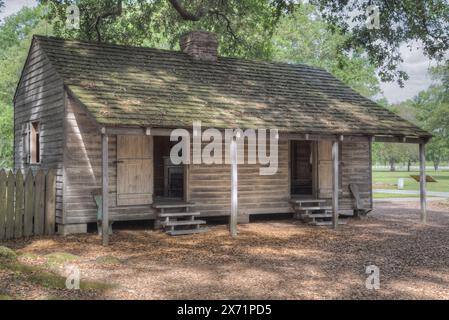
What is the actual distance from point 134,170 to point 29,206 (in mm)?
2886

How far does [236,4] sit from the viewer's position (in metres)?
24.2

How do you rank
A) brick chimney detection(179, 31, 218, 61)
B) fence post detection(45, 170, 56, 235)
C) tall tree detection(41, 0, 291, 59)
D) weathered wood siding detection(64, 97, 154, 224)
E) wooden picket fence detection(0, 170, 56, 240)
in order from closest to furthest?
wooden picket fence detection(0, 170, 56, 240) → fence post detection(45, 170, 56, 235) → weathered wood siding detection(64, 97, 154, 224) → brick chimney detection(179, 31, 218, 61) → tall tree detection(41, 0, 291, 59)

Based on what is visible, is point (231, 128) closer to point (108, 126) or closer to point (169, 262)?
point (108, 126)

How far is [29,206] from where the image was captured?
40.6 ft

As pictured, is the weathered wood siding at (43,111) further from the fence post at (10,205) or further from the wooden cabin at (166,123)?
the fence post at (10,205)

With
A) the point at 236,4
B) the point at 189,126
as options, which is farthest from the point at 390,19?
the point at 189,126

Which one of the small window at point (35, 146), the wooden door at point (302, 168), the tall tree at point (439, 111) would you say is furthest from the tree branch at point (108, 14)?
the tall tree at point (439, 111)

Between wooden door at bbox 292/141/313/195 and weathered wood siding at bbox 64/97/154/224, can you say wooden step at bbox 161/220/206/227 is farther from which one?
wooden door at bbox 292/141/313/195

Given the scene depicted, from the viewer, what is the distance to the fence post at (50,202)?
505 inches

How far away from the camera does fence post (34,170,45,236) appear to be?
12.6 m

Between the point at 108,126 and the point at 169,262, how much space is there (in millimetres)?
3754

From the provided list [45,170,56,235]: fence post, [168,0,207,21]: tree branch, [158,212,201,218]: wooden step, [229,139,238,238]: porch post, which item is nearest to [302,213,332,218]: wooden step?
[229,139,238,238]: porch post

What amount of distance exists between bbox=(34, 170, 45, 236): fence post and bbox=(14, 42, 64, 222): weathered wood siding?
465 millimetres

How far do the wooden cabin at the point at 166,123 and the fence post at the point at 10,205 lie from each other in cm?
126
